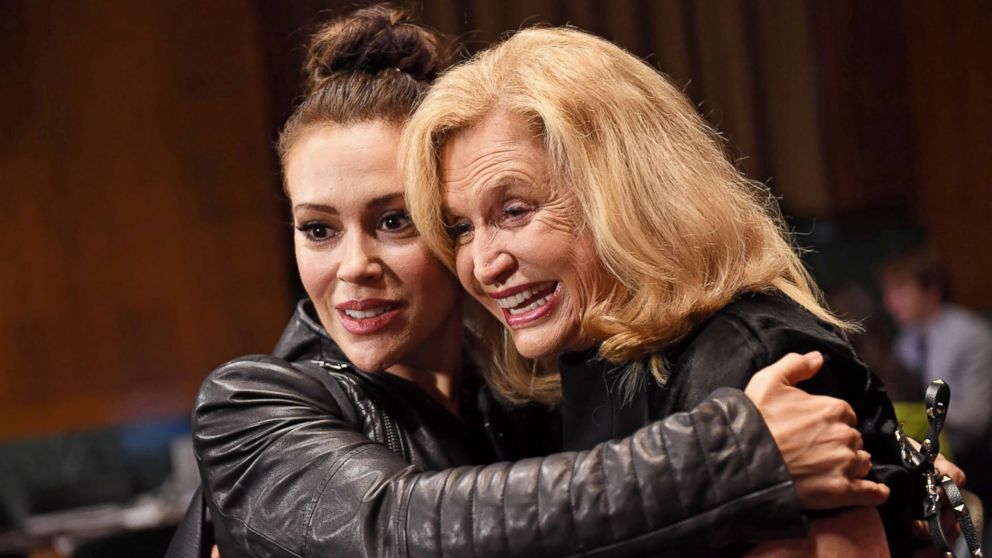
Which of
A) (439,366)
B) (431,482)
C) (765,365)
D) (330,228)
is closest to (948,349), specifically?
(439,366)

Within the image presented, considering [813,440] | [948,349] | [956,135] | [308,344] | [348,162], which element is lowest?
[948,349]

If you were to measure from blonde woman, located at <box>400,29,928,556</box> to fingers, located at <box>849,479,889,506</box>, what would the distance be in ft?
0.18

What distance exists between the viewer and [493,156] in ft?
5.95

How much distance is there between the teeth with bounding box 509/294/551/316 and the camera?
5.99 feet

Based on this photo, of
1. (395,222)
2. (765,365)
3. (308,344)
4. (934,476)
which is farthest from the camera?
(308,344)

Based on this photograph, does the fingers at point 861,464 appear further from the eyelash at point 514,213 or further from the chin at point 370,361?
the chin at point 370,361

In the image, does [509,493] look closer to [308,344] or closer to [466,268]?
[466,268]

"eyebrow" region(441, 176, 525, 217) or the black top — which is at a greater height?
"eyebrow" region(441, 176, 525, 217)

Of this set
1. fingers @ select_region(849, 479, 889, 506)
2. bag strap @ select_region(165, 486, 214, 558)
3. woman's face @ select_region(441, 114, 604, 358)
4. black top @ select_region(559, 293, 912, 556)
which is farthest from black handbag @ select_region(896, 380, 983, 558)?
bag strap @ select_region(165, 486, 214, 558)

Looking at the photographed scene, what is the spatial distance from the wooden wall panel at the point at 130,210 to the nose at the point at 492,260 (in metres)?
4.77

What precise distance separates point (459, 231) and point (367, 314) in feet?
0.73

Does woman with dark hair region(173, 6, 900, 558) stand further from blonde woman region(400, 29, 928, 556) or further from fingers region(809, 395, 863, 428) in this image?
Result: blonde woman region(400, 29, 928, 556)

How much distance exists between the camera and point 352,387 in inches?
80.0

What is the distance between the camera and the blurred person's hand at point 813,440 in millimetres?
1462
